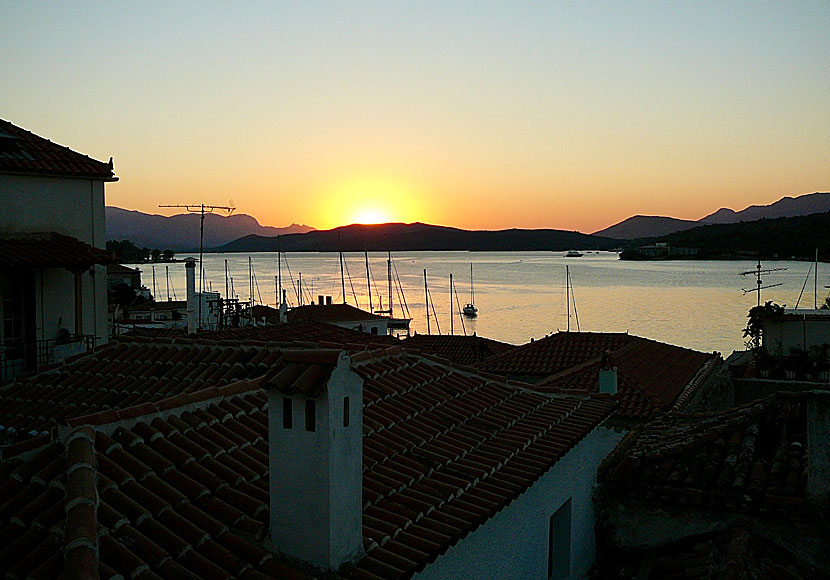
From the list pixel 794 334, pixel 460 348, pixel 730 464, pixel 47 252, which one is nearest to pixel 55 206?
pixel 47 252

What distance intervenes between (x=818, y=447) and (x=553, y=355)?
1401cm

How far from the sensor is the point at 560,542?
7883mm

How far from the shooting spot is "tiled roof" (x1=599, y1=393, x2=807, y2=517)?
754 centimetres

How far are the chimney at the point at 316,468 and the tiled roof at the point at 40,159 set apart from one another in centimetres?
1212

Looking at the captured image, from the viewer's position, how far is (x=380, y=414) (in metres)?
6.88

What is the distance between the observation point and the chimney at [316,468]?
3.97 m

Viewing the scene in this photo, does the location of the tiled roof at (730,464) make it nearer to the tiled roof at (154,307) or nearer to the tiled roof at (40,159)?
the tiled roof at (40,159)

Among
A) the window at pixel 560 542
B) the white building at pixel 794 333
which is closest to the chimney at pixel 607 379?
the window at pixel 560 542

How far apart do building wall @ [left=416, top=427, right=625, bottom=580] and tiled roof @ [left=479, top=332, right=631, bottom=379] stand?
10.5 meters

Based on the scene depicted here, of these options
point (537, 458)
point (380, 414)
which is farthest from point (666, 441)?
→ point (380, 414)

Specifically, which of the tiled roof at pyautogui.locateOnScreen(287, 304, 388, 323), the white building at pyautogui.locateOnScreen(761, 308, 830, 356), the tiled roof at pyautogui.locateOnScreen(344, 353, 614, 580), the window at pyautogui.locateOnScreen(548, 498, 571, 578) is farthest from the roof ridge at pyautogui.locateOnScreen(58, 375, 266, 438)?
the tiled roof at pyautogui.locateOnScreen(287, 304, 388, 323)

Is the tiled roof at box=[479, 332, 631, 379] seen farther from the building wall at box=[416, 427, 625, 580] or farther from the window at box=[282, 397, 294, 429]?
the window at box=[282, 397, 294, 429]

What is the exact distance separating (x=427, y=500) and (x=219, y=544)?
1662mm

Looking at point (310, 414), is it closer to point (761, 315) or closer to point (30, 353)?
point (30, 353)
